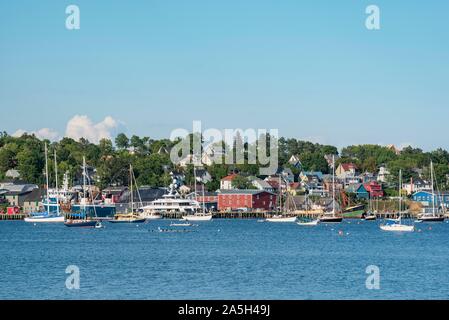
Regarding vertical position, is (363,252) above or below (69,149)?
below

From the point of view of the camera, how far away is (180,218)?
128m

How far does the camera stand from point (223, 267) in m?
47.5

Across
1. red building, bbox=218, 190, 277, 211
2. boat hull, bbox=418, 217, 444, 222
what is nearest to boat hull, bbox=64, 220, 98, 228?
boat hull, bbox=418, 217, 444, 222

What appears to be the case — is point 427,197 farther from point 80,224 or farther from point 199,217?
point 80,224

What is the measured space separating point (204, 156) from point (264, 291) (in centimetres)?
13977

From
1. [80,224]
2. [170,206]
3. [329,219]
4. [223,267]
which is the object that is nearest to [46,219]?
[80,224]

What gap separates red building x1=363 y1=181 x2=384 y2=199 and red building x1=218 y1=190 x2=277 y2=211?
1983 centimetres

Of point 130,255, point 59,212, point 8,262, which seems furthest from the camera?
point 59,212

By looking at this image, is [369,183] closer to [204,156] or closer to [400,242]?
[204,156]

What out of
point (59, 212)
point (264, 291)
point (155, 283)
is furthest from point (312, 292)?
point (59, 212)

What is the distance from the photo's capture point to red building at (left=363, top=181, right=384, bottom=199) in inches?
6117
